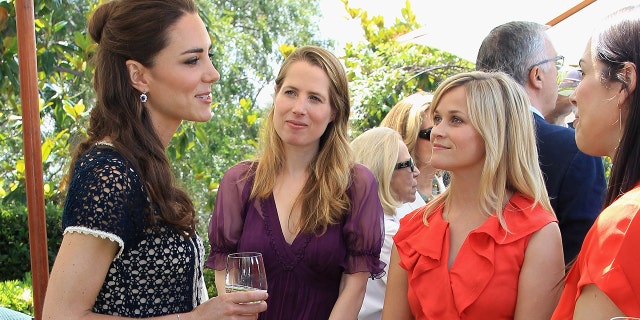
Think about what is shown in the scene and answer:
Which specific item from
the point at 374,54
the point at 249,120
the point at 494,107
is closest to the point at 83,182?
the point at 494,107

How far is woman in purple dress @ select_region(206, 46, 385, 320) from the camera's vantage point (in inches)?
134

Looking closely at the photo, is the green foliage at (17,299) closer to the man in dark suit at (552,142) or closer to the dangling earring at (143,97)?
the dangling earring at (143,97)

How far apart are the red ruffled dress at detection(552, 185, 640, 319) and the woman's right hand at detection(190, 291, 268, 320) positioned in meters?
1.12

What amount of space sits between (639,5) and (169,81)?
156cm

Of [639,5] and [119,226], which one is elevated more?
[639,5]

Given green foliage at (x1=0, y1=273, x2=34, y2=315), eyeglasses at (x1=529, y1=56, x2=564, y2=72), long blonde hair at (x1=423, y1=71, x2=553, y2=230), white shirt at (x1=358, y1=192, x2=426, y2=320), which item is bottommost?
green foliage at (x1=0, y1=273, x2=34, y2=315)

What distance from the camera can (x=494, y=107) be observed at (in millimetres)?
3057

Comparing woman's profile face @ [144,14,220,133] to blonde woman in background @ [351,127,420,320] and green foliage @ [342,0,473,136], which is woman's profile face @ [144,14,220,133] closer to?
blonde woman in background @ [351,127,420,320]

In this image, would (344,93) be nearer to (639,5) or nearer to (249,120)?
(639,5)

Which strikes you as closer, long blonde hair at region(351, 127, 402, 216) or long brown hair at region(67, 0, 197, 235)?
long brown hair at region(67, 0, 197, 235)

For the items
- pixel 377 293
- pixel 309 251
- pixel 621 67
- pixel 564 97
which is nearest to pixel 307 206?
pixel 309 251

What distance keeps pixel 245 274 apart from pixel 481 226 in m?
0.92

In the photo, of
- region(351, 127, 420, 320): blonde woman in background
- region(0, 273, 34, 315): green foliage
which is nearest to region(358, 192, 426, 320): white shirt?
region(351, 127, 420, 320): blonde woman in background

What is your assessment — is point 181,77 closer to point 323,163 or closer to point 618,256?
point 323,163
